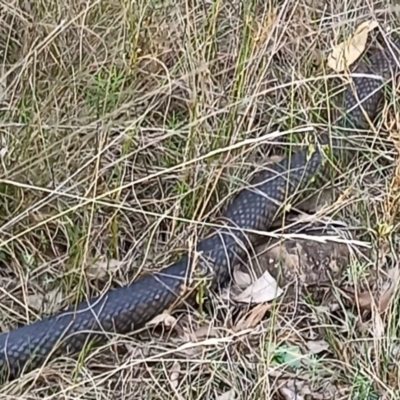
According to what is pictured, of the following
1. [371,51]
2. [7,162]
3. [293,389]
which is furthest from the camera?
[371,51]

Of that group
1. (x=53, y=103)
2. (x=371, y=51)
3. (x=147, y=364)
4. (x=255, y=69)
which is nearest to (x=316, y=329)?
(x=147, y=364)

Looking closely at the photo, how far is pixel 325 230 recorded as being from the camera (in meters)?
2.47

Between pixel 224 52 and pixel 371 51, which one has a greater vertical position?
pixel 224 52

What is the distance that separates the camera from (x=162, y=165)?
259cm

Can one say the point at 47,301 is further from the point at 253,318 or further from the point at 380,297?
the point at 380,297

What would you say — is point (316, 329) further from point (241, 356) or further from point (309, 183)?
point (309, 183)

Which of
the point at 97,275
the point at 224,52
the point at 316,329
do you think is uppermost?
the point at 224,52

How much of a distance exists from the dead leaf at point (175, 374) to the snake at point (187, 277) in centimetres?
16

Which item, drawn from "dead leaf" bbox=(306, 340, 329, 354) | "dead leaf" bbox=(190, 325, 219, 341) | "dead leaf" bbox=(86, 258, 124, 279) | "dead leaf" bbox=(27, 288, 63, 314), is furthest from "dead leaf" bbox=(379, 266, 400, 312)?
"dead leaf" bbox=(27, 288, 63, 314)

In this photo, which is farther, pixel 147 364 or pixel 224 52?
pixel 224 52

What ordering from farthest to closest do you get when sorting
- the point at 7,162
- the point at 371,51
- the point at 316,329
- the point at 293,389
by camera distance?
the point at 371,51 < the point at 7,162 < the point at 316,329 < the point at 293,389

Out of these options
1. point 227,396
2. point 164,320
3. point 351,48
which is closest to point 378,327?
point 227,396

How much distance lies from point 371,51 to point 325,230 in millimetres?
756

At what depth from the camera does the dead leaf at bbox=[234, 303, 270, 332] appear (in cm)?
228
